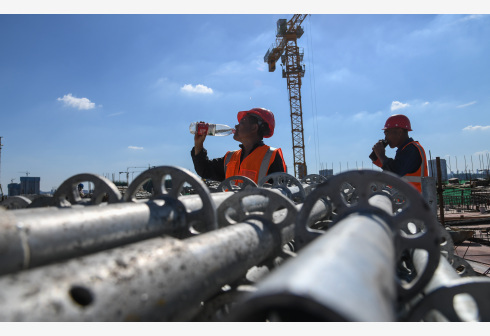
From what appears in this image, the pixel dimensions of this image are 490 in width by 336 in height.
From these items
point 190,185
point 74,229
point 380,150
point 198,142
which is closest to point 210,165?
point 198,142

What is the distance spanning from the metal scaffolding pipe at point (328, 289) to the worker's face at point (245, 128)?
163 inches

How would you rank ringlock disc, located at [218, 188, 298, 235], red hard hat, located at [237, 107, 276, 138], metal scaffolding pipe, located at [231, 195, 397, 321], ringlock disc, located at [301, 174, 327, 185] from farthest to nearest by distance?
1. ringlock disc, located at [301, 174, 327, 185]
2. red hard hat, located at [237, 107, 276, 138]
3. ringlock disc, located at [218, 188, 298, 235]
4. metal scaffolding pipe, located at [231, 195, 397, 321]

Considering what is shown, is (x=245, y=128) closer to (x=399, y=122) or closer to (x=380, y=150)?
(x=380, y=150)

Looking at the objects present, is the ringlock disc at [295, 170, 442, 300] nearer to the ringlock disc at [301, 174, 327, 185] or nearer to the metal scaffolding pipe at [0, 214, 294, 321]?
the metal scaffolding pipe at [0, 214, 294, 321]

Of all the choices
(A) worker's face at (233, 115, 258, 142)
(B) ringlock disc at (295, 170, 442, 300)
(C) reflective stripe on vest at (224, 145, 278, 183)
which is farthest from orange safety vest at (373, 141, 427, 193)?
(B) ringlock disc at (295, 170, 442, 300)

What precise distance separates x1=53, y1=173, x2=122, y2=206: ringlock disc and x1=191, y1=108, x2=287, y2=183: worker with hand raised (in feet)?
9.39

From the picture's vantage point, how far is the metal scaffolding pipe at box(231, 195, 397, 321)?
583 mm

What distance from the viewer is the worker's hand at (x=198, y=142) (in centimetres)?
493

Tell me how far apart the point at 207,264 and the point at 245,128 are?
394 cm

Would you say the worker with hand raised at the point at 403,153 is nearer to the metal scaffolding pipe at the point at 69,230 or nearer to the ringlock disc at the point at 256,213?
the ringlock disc at the point at 256,213

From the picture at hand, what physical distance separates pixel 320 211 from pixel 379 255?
153 centimetres

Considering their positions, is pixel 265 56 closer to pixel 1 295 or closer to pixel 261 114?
pixel 261 114

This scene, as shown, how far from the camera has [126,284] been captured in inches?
34.0

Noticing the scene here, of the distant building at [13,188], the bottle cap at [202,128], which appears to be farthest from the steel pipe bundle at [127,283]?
the distant building at [13,188]
